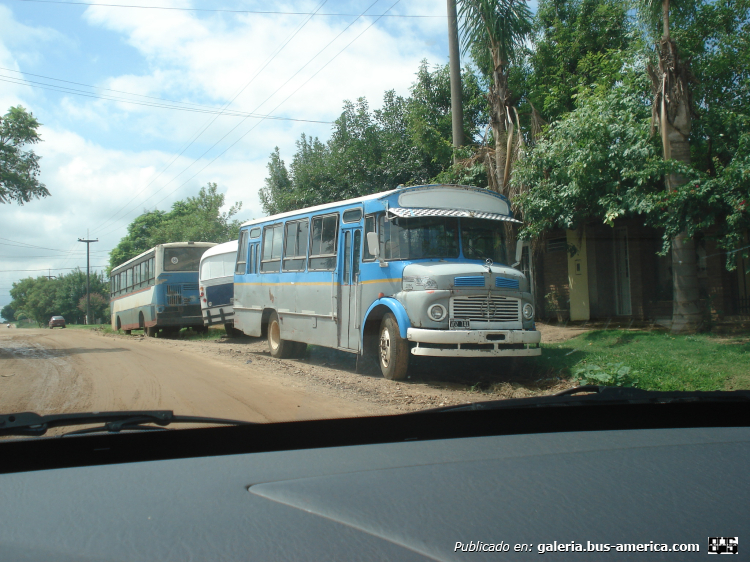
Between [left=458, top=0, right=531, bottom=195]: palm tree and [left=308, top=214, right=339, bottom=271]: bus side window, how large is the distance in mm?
4763

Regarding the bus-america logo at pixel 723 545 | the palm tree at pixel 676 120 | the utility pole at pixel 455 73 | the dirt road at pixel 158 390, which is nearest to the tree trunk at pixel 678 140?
the palm tree at pixel 676 120

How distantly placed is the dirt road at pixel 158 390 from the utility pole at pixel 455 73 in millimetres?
7735

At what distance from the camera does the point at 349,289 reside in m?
9.48

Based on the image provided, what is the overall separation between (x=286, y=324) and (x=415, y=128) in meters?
9.17

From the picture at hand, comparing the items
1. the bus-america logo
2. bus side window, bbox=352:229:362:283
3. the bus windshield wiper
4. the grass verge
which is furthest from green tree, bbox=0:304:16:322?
the bus-america logo

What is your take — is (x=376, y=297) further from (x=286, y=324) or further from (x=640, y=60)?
(x=640, y=60)

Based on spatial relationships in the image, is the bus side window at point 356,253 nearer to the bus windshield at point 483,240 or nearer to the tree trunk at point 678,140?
the bus windshield at point 483,240

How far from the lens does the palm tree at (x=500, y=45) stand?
1294cm

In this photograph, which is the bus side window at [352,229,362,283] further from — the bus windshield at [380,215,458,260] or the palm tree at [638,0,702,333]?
the palm tree at [638,0,702,333]

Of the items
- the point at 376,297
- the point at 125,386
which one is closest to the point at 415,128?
the point at 376,297

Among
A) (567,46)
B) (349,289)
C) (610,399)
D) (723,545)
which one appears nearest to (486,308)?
(349,289)

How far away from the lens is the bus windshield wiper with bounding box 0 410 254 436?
2395 millimetres

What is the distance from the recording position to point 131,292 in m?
25.5

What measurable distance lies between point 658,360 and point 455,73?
836 centimetres
